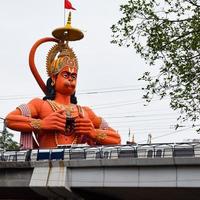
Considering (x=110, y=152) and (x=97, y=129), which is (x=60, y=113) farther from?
(x=110, y=152)

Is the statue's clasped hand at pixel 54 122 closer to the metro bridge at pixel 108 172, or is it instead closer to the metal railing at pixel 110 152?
the metal railing at pixel 110 152

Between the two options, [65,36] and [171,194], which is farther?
[65,36]

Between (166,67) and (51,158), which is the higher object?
(166,67)

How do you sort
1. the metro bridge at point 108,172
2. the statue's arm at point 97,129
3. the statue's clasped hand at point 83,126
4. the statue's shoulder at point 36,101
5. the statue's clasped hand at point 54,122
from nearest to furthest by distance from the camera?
the metro bridge at point 108,172 → the statue's clasped hand at point 54,122 → the statue's clasped hand at point 83,126 → the statue's arm at point 97,129 → the statue's shoulder at point 36,101

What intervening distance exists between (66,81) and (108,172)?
9601 millimetres

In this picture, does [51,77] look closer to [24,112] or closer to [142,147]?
[24,112]

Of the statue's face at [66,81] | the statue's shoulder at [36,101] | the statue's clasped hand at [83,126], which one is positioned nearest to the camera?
the statue's clasped hand at [83,126]

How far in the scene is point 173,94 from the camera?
19469 millimetres

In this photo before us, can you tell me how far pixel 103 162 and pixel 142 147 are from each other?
178cm

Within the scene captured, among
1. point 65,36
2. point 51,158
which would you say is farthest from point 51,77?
point 51,158

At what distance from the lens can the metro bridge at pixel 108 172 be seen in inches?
869

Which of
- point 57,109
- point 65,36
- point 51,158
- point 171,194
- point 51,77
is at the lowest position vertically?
point 171,194

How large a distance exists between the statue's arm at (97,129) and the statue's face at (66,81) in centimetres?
159

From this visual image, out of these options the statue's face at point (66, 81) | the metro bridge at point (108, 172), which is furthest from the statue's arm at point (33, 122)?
the metro bridge at point (108, 172)
